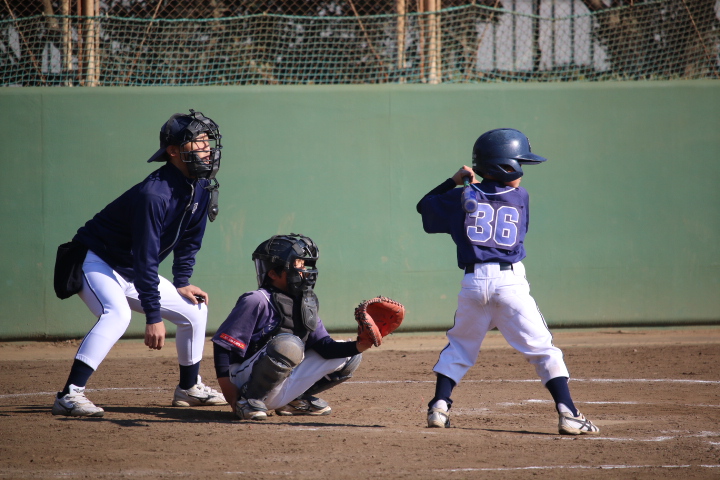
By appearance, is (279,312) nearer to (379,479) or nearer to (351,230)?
(379,479)

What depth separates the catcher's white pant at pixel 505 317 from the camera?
438 cm

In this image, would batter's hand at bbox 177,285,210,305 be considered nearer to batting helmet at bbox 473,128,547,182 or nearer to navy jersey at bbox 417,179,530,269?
navy jersey at bbox 417,179,530,269

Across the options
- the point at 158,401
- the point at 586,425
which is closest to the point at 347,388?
the point at 158,401

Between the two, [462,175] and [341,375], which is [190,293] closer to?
[341,375]

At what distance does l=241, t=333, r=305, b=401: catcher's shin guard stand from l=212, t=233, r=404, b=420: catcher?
14mm

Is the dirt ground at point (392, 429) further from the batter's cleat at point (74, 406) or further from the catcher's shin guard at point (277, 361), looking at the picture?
the catcher's shin guard at point (277, 361)

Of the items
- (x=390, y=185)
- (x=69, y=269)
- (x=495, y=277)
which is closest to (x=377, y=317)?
(x=495, y=277)

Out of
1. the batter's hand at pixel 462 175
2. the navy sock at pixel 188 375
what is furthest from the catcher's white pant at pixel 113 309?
the batter's hand at pixel 462 175

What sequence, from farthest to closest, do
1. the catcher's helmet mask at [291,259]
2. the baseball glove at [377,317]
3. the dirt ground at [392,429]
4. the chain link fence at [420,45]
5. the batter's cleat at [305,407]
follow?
1. the chain link fence at [420,45]
2. the batter's cleat at [305,407]
3. the catcher's helmet mask at [291,259]
4. the baseball glove at [377,317]
5. the dirt ground at [392,429]

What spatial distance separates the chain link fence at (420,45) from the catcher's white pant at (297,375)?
5012mm

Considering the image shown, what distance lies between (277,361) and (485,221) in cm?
136

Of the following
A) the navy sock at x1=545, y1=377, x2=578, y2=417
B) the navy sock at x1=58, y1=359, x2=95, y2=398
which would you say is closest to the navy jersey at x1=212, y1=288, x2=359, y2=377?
the navy sock at x1=58, y1=359, x2=95, y2=398

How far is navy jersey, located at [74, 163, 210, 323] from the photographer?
15.2 ft

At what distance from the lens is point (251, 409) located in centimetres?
470
